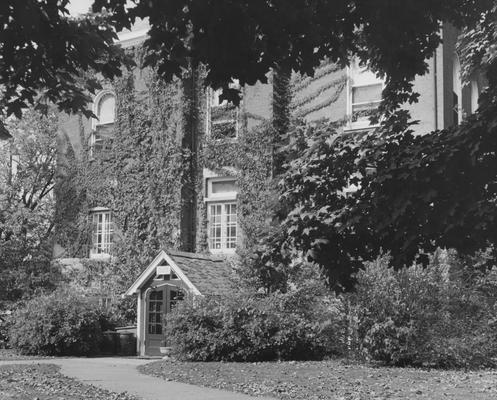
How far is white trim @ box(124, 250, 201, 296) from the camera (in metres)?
22.2

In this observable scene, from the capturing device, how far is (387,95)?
8.48 meters

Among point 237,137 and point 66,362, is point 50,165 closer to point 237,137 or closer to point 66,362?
point 237,137

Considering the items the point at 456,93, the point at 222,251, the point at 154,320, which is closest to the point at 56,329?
the point at 154,320

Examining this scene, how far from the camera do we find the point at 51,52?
6348mm

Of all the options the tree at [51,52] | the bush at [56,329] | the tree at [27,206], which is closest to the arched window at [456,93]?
the bush at [56,329]

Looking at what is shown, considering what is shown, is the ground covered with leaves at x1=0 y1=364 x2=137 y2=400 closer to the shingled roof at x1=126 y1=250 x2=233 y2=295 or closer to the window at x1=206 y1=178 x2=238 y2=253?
the shingled roof at x1=126 y1=250 x2=233 y2=295

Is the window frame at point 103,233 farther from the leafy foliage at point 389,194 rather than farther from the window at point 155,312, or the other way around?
the leafy foliage at point 389,194

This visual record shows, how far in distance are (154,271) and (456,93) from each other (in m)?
11.9

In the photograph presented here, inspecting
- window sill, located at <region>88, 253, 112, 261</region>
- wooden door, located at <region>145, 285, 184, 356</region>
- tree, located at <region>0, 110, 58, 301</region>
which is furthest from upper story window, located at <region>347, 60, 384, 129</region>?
tree, located at <region>0, 110, 58, 301</region>

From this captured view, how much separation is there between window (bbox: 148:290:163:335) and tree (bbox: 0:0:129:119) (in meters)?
15.7

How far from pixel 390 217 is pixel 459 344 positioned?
12139 mm

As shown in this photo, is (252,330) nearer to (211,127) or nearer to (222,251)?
(222,251)

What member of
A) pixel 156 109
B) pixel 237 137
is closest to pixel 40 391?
pixel 237 137

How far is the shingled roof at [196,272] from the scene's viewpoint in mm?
22188
